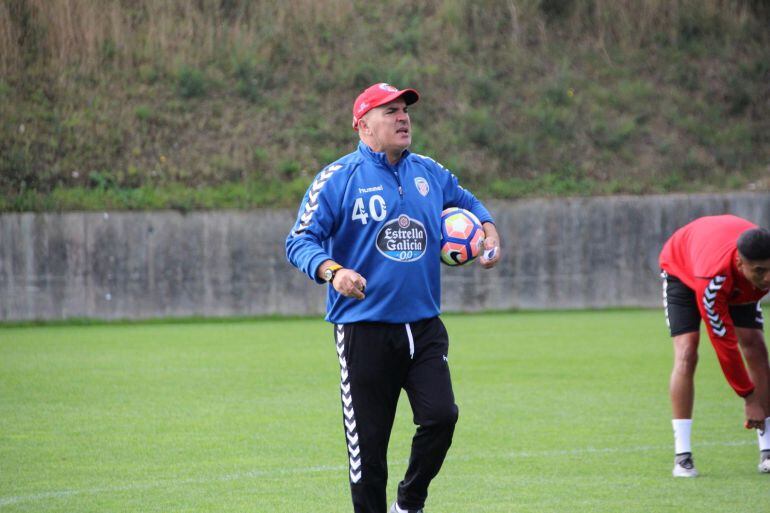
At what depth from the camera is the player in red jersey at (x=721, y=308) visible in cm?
746

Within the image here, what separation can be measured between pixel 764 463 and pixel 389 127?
391 centimetres

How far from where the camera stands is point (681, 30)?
3077 cm

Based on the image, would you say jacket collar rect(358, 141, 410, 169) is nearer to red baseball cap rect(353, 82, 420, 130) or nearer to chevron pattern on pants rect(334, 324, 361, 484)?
red baseball cap rect(353, 82, 420, 130)

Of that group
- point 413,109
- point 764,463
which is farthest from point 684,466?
point 413,109

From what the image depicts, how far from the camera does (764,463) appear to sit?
316 inches

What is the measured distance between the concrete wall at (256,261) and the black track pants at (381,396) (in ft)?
54.5

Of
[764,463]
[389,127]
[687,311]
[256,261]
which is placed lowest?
[256,261]

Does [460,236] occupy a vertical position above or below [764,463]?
above

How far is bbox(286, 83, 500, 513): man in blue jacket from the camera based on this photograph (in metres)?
5.99

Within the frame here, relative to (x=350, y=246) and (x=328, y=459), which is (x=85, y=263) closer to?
(x=328, y=459)

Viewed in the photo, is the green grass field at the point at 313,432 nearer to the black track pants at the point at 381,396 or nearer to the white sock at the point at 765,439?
the white sock at the point at 765,439

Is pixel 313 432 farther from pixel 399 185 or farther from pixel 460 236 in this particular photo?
pixel 399 185

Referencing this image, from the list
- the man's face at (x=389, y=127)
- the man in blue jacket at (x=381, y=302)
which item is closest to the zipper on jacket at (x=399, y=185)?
the man in blue jacket at (x=381, y=302)

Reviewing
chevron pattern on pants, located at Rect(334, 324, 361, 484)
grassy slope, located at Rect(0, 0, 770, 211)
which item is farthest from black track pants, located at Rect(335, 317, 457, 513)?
grassy slope, located at Rect(0, 0, 770, 211)
